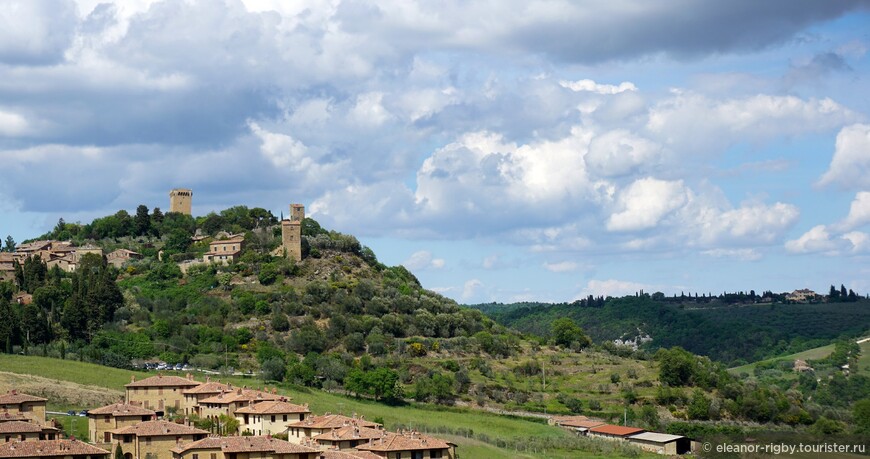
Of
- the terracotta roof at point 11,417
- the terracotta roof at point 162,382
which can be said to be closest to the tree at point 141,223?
the terracotta roof at point 162,382

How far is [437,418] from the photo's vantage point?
9650cm

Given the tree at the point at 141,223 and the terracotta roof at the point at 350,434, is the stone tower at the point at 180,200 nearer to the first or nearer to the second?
the tree at the point at 141,223

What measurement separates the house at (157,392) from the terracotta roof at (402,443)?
18374 millimetres

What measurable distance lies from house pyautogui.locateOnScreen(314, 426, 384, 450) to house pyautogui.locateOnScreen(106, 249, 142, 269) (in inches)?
3038

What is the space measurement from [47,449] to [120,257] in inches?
3438

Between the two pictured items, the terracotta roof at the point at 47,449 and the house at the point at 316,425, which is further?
the house at the point at 316,425

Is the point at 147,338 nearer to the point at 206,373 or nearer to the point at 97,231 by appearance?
the point at 206,373

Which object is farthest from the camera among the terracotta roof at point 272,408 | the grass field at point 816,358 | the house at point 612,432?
the grass field at point 816,358

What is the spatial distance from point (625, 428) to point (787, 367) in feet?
281

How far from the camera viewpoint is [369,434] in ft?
233

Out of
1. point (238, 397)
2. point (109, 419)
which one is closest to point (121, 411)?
point (109, 419)

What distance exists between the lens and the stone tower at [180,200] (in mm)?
164750

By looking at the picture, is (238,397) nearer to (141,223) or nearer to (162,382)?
(162,382)

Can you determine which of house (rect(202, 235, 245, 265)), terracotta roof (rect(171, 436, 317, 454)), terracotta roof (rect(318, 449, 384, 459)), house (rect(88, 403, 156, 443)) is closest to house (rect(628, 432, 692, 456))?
terracotta roof (rect(318, 449, 384, 459))
